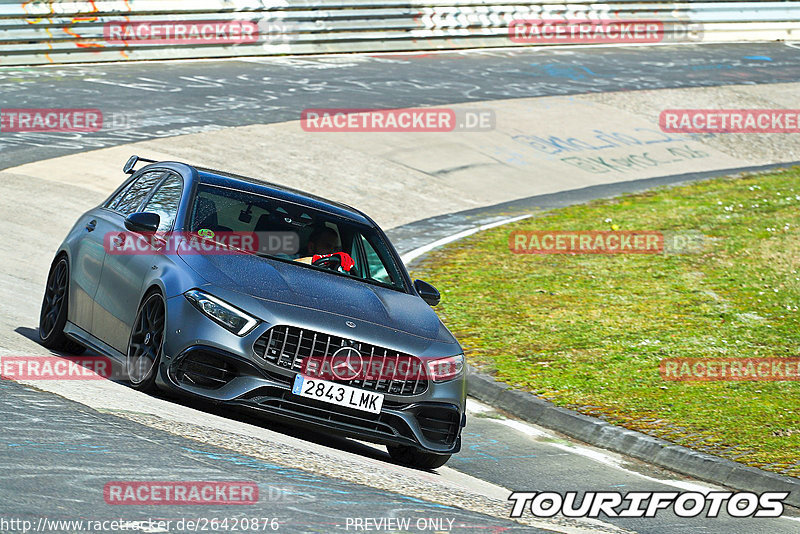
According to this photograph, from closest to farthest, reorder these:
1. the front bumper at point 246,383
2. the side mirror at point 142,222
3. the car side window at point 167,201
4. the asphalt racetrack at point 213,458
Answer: the asphalt racetrack at point 213,458, the front bumper at point 246,383, the side mirror at point 142,222, the car side window at point 167,201

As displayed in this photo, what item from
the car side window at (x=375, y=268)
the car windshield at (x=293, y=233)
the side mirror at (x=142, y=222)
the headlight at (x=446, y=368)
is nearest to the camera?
the headlight at (x=446, y=368)

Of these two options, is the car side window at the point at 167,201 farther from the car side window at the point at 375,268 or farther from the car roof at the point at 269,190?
the car side window at the point at 375,268

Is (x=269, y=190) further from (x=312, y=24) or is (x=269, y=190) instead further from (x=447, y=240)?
(x=312, y=24)

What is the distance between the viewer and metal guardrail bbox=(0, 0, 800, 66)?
23281 mm

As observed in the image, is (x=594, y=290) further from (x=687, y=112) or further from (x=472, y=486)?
(x=687, y=112)

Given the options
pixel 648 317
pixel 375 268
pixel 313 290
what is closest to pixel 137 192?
pixel 375 268

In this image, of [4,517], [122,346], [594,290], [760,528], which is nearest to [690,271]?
[594,290]

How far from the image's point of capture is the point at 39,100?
65.1 feet

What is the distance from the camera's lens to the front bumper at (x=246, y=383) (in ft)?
22.2

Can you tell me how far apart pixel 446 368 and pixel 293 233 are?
152 cm

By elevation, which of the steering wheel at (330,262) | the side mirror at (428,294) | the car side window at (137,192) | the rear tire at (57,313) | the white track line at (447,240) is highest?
the car side window at (137,192)

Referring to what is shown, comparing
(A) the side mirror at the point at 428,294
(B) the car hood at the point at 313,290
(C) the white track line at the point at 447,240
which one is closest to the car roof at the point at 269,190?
(A) the side mirror at the point at 428,294

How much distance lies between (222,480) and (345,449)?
2046mm

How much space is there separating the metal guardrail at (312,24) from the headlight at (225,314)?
17.4m
